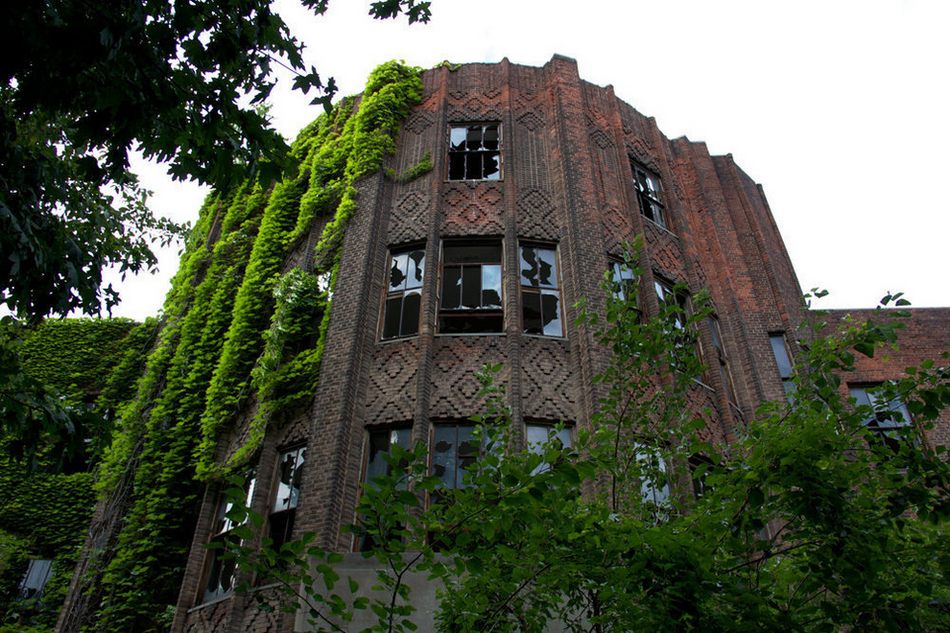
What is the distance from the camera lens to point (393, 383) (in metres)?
12.0

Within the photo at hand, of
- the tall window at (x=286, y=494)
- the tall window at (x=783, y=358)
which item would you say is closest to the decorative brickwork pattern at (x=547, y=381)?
the tall window at (x=286, y=494)

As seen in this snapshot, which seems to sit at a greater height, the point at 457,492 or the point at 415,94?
the point at 415,94

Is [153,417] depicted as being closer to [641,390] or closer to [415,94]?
[415,94]

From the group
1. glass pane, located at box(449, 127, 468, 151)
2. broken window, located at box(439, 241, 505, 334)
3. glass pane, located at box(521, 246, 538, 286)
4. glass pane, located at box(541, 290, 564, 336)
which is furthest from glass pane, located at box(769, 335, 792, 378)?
glass pane, located at box(449, 127, 468, 151)

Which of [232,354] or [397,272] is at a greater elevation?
[397,272]

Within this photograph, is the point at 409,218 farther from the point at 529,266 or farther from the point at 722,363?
the point at 722,363

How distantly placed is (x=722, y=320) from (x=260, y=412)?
10110mm

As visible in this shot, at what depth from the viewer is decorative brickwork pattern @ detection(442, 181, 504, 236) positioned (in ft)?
45.8

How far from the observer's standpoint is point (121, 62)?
16.0 feet

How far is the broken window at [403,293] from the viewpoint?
42.0 ft

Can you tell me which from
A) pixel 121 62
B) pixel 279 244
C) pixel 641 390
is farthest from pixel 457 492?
pixel 279 244

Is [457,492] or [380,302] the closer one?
[457,492]

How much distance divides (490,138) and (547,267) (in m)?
3.76

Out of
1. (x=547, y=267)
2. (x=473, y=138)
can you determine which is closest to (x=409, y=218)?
(x=473, y=138)
